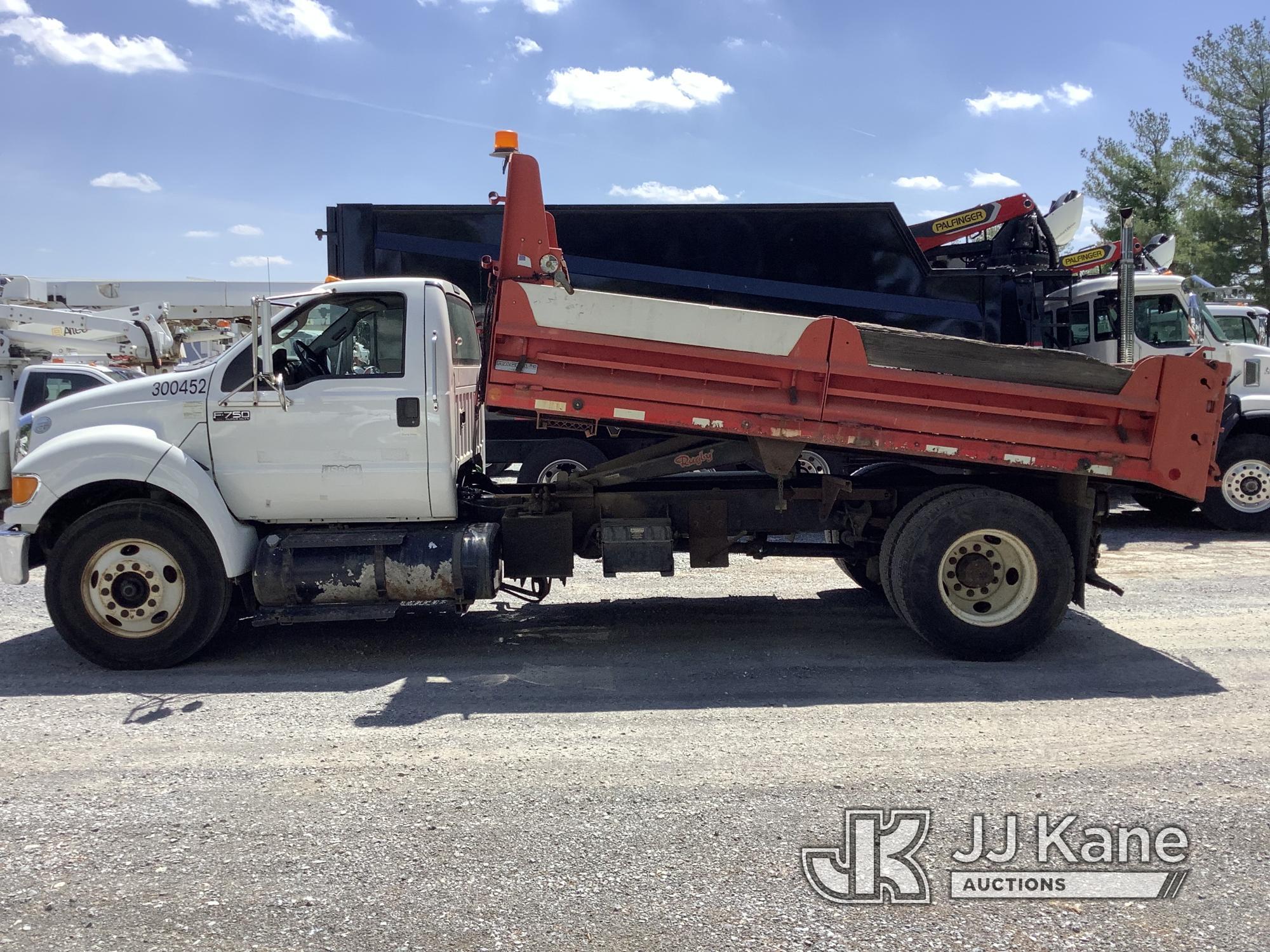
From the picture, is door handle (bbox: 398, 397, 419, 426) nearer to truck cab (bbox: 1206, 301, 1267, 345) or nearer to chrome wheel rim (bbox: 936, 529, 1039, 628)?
chrome wheel rim (bbox: 936, 529, 1039, 628)

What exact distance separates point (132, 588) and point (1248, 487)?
1080 centimetres

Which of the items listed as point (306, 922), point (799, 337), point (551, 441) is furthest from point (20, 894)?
point (551, 441)

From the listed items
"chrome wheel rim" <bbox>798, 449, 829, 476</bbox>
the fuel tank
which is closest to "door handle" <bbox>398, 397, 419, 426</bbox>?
the fuel tank

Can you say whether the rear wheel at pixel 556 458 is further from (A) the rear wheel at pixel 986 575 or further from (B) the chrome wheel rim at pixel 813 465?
(A) the rear wheel at pixel 986 575

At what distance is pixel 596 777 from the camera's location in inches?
165

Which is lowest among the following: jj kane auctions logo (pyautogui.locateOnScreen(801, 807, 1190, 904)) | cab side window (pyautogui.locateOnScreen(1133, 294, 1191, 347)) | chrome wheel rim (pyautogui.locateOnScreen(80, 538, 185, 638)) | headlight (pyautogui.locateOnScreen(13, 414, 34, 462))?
jj kane auctions logo (pyautogui.locateOnScreen(801, 807, 1190, 904))

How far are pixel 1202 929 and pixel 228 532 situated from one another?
520 cm

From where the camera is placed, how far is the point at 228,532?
19.0ft

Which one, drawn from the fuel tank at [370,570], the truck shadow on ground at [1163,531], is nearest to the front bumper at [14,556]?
the fuel tank at [370,570]

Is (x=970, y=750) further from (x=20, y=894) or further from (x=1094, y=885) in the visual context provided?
(x=20, y=894)

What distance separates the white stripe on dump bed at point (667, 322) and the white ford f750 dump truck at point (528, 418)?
13mm

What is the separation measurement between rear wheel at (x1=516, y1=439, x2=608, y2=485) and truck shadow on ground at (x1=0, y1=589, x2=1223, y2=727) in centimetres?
310

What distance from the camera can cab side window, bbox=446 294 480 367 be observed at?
6273 mm

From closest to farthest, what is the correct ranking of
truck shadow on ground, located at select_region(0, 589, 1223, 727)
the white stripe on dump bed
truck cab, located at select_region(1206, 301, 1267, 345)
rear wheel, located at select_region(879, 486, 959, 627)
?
truck shadow on ground, located at select_region(0, 589, 1223, 727) < the white stripe on dump bed < rear wheel, located at select_region(879, 486, 959, 627) < truck cab, located at select_region(1206, 301, 1267, 345)
